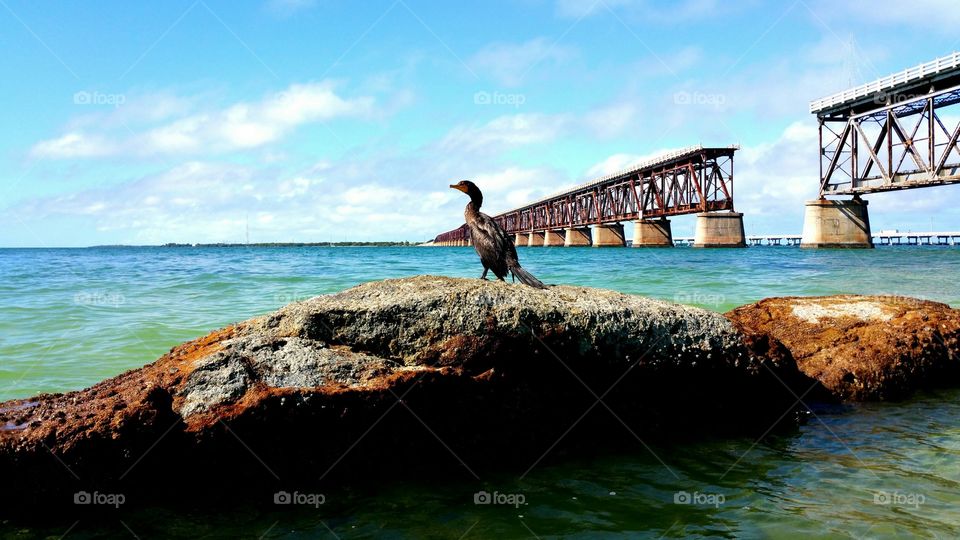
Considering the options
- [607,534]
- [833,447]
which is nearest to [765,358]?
[833,447]

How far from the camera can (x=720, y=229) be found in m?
64.5

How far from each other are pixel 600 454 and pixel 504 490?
98cm

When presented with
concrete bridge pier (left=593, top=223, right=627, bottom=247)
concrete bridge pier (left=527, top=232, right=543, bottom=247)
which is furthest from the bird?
concrete bridge pier (left=527, top=232, right=543, bottom=247)

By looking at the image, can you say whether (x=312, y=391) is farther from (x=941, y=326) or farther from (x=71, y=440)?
(x=941, y=326)

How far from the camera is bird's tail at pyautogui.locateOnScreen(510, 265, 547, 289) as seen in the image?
545cm

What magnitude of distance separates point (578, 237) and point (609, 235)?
10381mm

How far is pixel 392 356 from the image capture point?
441 cm

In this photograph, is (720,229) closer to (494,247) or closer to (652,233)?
(652,233)

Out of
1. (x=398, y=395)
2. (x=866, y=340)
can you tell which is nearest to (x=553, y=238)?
(x=866, y=340)

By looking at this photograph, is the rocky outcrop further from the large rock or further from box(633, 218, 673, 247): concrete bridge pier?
box(633, 218, 673, 247): concrete bridge pier

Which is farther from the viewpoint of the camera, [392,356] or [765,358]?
[765,358]

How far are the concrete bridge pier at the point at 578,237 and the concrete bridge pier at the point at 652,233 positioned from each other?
21360mm

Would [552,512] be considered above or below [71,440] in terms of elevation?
below

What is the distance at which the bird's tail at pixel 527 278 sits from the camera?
545cm
